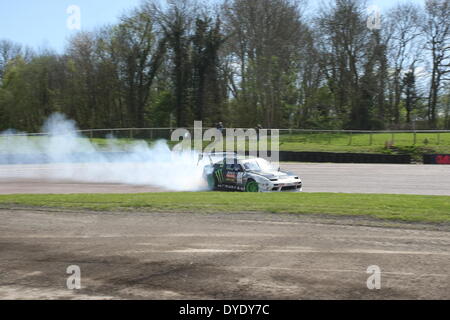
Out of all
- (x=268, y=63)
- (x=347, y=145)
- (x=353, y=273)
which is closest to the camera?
(x=353, y=273)

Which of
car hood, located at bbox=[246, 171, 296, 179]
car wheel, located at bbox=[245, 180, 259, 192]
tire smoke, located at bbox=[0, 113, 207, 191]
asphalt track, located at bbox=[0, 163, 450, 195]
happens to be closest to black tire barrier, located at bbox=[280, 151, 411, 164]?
asphalt track, located at bbox=[0, 163, 450, 195]

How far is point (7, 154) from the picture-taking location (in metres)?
29.3

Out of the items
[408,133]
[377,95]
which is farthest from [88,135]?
[377,95]

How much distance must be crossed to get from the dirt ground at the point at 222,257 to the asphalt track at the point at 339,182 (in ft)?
23.0

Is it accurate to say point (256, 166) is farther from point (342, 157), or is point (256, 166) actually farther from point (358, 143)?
point (358, 143)

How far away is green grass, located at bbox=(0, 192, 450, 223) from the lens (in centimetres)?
1109

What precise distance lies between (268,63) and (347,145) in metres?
14.0

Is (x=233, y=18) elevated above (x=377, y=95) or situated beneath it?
elevated above

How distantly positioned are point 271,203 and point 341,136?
871 inches

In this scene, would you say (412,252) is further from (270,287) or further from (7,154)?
(7,154)

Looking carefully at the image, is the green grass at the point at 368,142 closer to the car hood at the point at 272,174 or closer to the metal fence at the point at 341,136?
the metal fence at the point at 341,136

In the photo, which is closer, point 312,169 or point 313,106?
point 312,169

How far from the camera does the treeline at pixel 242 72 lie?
4312cm

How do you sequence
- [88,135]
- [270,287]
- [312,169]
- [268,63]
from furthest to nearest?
1. [268,63]
2. [88,135]
3. [312,169]
4. [270,287]
